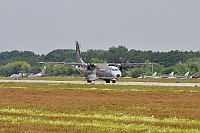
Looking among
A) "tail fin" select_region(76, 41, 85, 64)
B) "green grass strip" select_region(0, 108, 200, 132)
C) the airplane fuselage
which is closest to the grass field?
"green grass strip" select_region(0, 108, 200, 132)

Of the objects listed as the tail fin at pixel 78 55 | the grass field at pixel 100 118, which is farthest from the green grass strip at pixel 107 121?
the tail fin at pixel 78 55

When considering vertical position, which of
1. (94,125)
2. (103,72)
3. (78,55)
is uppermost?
(78,55)

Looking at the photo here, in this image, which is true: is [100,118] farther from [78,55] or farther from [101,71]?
[78,55]

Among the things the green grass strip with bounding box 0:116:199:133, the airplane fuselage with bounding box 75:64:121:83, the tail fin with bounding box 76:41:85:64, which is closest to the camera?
the green grass strip with bounding box 0:116:199:133

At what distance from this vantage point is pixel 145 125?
961 inches

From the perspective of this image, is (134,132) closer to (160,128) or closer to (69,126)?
(160,128)

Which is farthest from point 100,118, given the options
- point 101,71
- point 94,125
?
point 101,71

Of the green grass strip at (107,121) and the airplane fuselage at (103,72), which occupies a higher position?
the airplane fuselage at (103,72)

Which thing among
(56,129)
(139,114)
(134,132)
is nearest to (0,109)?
(139,114)

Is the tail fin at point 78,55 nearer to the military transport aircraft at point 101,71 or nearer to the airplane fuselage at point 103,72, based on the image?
the military transport aircraft at point 101,71

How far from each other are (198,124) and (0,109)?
11.9m

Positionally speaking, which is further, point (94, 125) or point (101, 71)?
point (101, 71)

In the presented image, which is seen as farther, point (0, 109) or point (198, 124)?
point (0, 109)

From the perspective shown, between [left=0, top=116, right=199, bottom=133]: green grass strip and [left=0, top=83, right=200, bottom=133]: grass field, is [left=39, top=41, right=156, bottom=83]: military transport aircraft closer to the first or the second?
[left=0, top=83, right=200, bottom=133]: grass field
